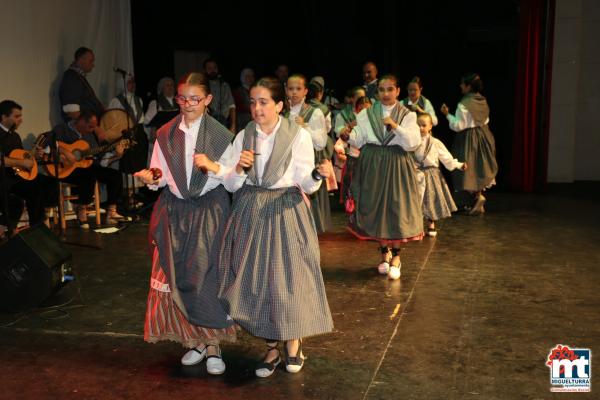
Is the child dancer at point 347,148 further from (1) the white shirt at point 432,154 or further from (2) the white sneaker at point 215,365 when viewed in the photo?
(2) the white sneaker at point 215,365

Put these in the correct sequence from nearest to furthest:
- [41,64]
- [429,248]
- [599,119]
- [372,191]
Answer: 1. [372,191]
2. [429,248]
3. [41,64]
4. [599,119]

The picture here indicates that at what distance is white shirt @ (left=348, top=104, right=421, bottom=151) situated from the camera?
4668 mm

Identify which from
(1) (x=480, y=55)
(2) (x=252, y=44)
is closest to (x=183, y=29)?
(2) (x=252, y=44)

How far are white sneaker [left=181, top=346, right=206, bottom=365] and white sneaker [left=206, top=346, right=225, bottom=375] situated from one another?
0.09 m

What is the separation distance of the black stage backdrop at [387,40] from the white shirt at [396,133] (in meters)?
4.67

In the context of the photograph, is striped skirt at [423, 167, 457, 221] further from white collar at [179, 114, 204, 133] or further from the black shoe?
white collar at [179, 114, 204, 133]

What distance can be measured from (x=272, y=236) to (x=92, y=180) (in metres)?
3.98

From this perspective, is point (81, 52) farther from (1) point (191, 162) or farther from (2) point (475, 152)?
(1) point (191, 162)

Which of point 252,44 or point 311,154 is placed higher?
point 252,44

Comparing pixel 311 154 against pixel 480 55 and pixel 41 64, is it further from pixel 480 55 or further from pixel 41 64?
pixel 480 55

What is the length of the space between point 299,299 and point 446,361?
0.81 m

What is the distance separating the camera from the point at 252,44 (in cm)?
939

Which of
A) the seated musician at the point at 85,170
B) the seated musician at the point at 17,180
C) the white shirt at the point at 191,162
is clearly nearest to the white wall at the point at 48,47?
the seated musician at the point at 85,170

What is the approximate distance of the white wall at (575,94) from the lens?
9281 mm
